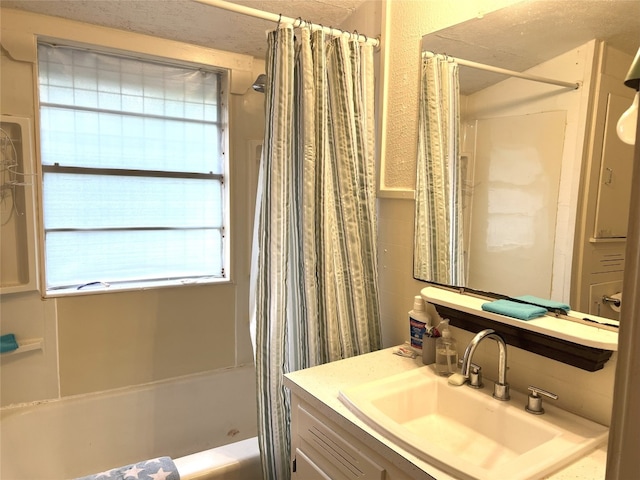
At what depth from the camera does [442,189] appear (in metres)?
1.50

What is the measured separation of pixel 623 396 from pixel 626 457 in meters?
0.05

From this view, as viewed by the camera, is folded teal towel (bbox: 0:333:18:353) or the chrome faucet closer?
the chrome faucet

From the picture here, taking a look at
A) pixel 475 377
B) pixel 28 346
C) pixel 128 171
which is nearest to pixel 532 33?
pixel 475 377

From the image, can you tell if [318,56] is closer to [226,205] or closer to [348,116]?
[348,116]

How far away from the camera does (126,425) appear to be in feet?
7.62

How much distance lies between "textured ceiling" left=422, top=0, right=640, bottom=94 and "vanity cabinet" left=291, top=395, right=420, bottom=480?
1.08 metres

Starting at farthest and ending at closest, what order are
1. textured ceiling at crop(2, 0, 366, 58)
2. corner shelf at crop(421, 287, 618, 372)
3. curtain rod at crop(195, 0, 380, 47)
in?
1. textured ceiling at crop(2, 0, 366, 58)
2. curtain rod at crop(195, 0, 380, 47)
3. corner shelf at crop(421, 287, 618, 372)

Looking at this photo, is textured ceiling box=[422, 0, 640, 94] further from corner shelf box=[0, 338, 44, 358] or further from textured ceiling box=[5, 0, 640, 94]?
corner shelf box=[0, 338, 44, 358]

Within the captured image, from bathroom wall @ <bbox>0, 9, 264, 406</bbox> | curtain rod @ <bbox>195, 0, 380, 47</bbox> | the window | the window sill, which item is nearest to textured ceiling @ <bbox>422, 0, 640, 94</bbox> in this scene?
curtain rod @ <bbox>195, 0, 380, 47</bbox>

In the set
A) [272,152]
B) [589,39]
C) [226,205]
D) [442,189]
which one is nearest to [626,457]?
[589,39]

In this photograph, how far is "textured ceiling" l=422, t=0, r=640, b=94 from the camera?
1032 mm

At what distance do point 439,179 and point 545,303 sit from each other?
53 cm

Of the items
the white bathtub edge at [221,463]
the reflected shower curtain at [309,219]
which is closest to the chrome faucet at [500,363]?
the reflected shower curtain at [309,219]

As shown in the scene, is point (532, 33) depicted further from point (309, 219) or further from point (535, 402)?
point (535, 402)
